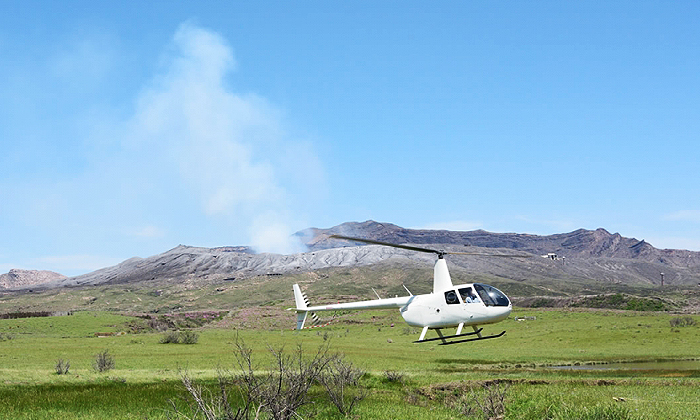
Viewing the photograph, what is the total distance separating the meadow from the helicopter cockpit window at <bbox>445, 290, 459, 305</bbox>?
4.08 meters

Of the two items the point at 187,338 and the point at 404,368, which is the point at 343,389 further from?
the point at 187,338

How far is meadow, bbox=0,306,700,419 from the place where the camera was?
78.5 feet

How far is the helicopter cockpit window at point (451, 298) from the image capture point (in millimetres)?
26812

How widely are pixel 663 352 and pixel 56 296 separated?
172m

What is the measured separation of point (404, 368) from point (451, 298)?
18.2m

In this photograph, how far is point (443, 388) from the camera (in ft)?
103

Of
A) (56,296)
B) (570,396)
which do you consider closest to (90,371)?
(570,396)

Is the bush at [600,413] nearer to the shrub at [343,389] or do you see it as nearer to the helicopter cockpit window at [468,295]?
the helicopter cockpit window at [468,295]

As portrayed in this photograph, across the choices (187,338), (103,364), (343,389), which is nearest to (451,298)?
(343,389)

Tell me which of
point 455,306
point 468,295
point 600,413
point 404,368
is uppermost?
point 468,295

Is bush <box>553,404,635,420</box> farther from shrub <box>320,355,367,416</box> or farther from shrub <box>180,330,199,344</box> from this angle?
shrub <box>180,330,199,344</box>

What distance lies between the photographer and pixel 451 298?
26969 millimetres

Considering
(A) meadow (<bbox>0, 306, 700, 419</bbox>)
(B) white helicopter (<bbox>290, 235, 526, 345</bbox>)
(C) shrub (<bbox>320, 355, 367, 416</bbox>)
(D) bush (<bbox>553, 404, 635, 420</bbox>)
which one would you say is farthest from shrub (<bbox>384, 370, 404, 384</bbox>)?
(D) bush (<bbox>553, 404, 635, 420</bbox>)

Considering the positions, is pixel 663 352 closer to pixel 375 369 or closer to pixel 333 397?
pixel 375 369
